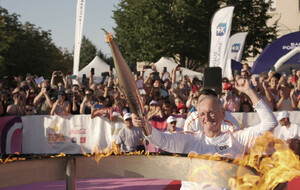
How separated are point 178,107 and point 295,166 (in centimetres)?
769

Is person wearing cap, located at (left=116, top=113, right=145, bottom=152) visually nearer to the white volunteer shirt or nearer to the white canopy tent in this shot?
the white volunteer shirt

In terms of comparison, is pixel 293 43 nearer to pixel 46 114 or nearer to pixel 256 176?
pixel 46 114

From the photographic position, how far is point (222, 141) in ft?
13.8

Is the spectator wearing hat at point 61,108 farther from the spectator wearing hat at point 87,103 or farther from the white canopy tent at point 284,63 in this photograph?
the white canopy tent at point 284,63

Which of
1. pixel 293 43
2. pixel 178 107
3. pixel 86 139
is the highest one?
pixel 293 43

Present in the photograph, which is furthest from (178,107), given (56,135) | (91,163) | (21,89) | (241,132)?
(91,163)

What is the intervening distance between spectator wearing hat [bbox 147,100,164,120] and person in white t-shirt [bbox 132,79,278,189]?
5813 millimetres

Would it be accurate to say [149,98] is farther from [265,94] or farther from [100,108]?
[265,94]

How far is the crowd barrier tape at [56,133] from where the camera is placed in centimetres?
1145

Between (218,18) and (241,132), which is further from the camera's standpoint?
(218,18)

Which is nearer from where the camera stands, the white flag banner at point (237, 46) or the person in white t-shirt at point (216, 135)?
the person in white t-shirt at point (216, 135)

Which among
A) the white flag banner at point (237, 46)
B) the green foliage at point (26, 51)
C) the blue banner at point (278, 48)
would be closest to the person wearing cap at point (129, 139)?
the blue banner at point (278, 48)

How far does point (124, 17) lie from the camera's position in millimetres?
36469

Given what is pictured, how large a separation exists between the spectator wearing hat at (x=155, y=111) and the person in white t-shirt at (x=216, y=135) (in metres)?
5.81
